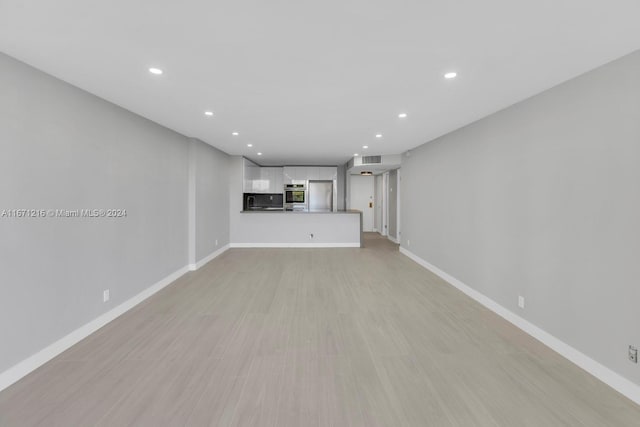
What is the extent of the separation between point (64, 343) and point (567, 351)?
450 centimetres

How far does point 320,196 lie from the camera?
877cm

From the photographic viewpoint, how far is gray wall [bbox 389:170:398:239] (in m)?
8.15

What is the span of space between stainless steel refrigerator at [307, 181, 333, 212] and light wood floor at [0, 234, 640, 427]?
5.21 meters

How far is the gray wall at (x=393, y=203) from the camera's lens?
815cm

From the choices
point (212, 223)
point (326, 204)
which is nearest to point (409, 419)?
point (212, 223)

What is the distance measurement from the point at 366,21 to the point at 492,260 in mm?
3170

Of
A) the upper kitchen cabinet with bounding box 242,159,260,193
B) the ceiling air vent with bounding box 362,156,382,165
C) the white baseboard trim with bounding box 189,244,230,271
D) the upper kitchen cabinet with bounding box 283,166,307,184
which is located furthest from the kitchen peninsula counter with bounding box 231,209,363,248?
the upper kitchen cabinet with bounding box 283,166,307,184

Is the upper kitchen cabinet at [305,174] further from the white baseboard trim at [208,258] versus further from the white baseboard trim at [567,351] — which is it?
the white baseboard trim at [567,351]

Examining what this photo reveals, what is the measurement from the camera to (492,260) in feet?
11.4

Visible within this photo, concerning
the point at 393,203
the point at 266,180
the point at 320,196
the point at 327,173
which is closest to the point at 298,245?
the point at 320,196

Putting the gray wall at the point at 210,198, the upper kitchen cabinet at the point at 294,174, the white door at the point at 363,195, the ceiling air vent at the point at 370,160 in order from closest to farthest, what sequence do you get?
the gray wall at the point at 210,198
the ceiling air vent at the point at 370,160
the upper kitchen cabinet at the point at 294,174
the white door at the point at 363,195

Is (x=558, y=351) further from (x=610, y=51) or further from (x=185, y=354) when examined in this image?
(x=185, y=354)

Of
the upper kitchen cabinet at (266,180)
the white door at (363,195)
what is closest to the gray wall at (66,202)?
the upper kitchen cabinet at (266,180)

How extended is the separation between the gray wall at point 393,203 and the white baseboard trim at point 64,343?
6445 millimetres
